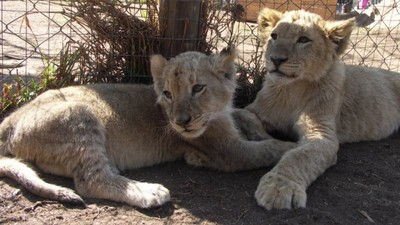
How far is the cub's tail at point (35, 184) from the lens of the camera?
3.49 m

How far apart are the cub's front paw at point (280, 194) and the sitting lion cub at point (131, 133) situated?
0.56 metres

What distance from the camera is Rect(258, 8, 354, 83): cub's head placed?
4289 millimetres

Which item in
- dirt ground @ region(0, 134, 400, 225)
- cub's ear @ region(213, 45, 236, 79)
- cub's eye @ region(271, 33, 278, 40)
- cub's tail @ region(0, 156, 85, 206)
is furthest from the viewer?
cub's eye @ region(271, 33, 278, 40)

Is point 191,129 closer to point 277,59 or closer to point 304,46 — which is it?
point 277,59

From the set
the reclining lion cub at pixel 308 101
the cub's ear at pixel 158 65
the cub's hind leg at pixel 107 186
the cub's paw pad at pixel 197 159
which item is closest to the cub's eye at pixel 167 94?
the cub's ear at pixel 158 65

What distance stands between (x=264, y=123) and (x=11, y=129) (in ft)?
7.65

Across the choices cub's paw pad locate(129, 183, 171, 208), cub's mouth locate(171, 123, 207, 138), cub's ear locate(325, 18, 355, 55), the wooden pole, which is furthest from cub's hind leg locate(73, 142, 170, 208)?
cub's ear locate(325, 18, 355, 55)

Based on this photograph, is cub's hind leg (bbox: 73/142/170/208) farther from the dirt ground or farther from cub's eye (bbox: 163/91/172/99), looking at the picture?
cub's eye (bbox: 163/91/172/99)

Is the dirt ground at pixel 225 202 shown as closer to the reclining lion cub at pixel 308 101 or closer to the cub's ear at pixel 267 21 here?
the reclining lion cub at pixel 308 101

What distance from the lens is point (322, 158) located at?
404cm

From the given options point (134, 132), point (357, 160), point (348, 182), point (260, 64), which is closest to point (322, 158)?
point (348, 182)

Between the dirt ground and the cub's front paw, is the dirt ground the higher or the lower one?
the lower one

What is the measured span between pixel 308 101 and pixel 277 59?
1.86 ft

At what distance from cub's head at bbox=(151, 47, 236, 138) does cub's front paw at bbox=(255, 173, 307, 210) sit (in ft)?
2.26
